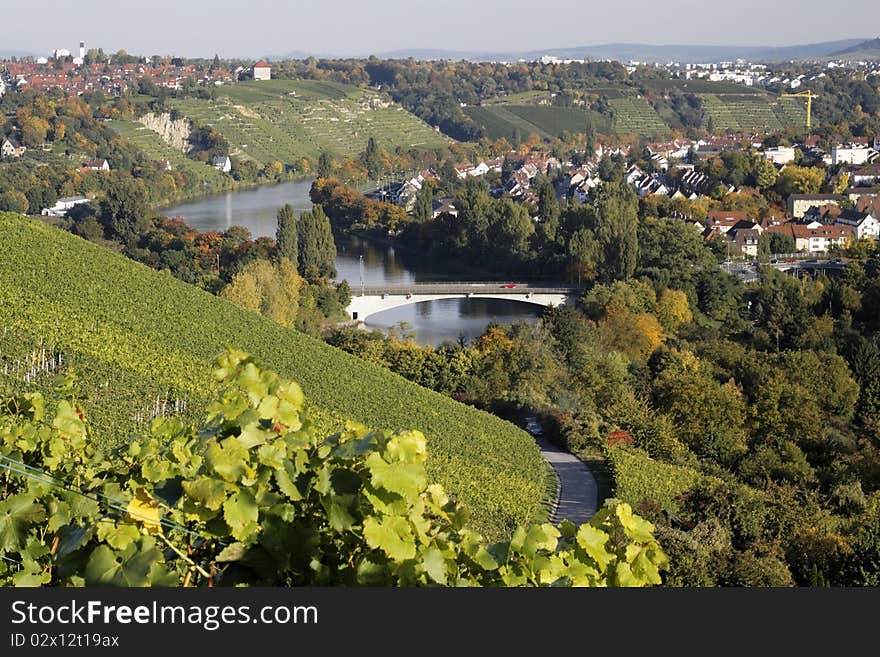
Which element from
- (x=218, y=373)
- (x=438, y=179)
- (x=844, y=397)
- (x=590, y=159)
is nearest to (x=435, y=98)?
(x=590, y=159)

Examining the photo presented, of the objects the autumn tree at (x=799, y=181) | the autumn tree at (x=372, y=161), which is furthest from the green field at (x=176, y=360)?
the autumn tree at (x=372, y=161)

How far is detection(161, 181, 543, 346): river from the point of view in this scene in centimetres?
1994

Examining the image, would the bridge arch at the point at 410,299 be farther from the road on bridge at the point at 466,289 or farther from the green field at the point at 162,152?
the green field at the point at 162,152

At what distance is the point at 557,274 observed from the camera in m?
23.2

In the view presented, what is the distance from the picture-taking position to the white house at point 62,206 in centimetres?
2955

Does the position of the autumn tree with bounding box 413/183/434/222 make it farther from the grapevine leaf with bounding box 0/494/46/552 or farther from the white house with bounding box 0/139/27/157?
the grapevine leaf with bounding box 0/494/46/552

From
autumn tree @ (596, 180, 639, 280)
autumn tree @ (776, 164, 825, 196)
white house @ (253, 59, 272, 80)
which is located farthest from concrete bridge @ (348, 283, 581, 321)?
white house @ (253, 59, 272, 80)

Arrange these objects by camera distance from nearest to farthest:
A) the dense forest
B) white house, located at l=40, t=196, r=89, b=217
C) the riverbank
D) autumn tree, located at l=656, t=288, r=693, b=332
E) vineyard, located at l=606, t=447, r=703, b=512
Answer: the dense forest < vineyard, located at l=606, t=447, r=703, b=512 < autumn tree, located at l=656, t=288, r=693, b=332 < white house, located at l=40, t=196, r=89, b=217 < the riverbank

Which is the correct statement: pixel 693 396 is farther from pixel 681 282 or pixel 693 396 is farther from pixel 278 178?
pixel 278 178

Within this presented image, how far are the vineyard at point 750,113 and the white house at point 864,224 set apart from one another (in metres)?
26.3

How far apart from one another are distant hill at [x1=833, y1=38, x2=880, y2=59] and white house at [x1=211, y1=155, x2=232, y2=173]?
176ft

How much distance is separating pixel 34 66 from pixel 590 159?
36107 millimetres

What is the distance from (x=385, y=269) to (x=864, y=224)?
1174 cm

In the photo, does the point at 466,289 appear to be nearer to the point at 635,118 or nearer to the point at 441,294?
the point at 441,294
